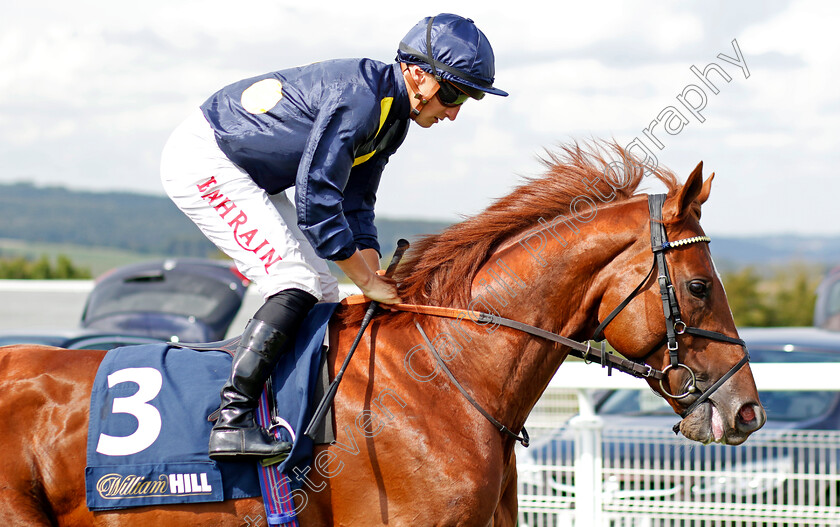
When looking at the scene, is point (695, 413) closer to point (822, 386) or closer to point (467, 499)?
point (467, 499)

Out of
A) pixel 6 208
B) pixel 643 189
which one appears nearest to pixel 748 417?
pixel 643 189

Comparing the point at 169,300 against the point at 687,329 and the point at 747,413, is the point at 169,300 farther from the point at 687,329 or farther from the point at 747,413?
the point at 747,413

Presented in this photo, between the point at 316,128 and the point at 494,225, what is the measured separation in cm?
76

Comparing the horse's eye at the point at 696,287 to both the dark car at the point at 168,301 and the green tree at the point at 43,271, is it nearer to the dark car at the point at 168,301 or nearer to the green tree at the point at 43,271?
the dark car at the point at 168,301

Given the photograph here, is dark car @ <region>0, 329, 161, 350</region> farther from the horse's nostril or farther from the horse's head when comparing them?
the horse's nostril

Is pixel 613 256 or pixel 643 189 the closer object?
pixel 613 256

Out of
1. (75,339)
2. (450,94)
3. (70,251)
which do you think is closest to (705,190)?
(450,94)

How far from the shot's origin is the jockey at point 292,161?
2.80m

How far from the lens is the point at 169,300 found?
8.80 metres

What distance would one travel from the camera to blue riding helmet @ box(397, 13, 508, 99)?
298 cm

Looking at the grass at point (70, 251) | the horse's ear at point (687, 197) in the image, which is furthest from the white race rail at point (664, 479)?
the grass at point (70, 251)

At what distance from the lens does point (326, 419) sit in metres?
2.84

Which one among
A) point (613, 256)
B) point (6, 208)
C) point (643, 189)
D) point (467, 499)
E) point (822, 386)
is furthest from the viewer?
point (6, 208)

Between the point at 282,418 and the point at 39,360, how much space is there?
934 mm
